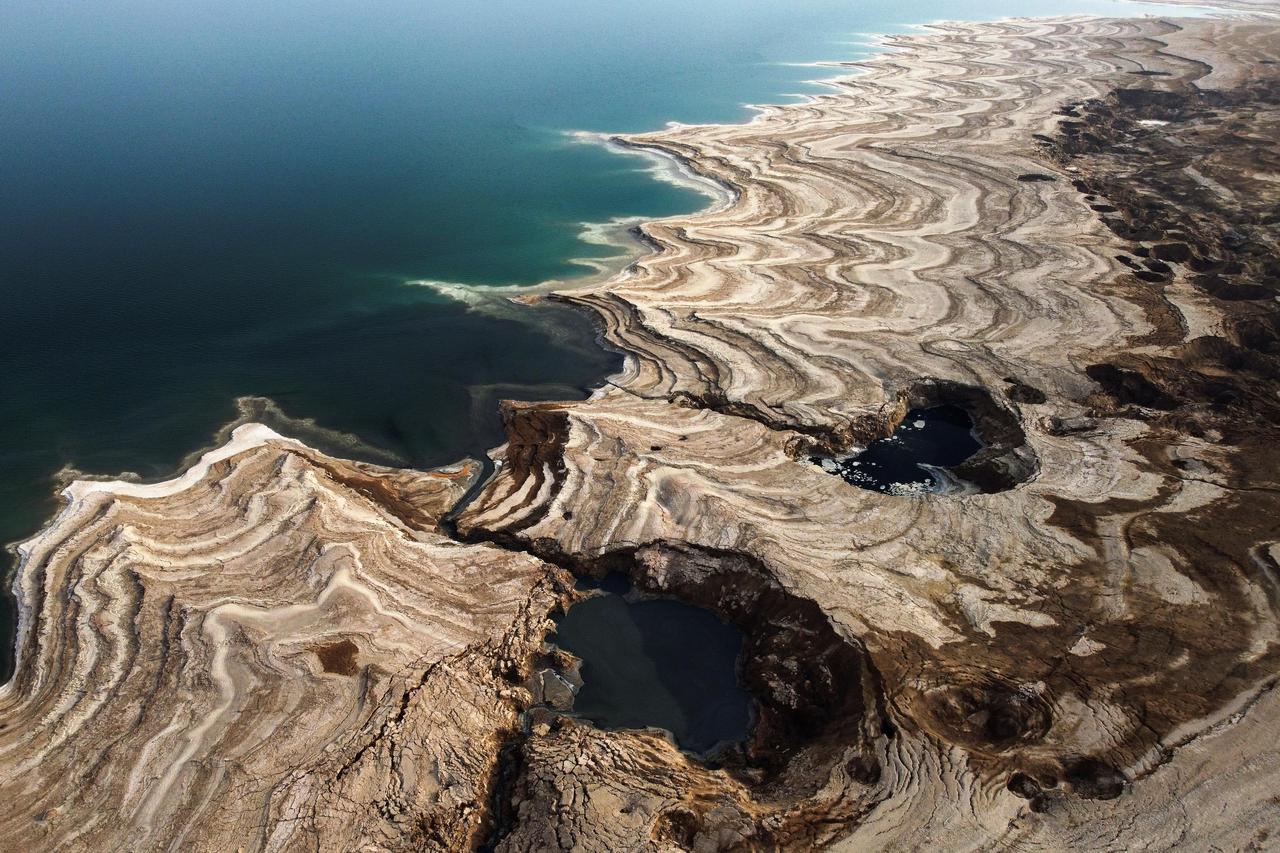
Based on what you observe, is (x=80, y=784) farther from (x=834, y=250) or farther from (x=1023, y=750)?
(x=834, y=250)

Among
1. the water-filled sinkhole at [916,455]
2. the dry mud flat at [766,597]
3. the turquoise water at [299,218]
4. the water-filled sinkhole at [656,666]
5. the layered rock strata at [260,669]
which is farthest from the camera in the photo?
the turquoise water at [299,218]

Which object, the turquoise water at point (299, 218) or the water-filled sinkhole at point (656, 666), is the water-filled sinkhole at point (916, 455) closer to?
the water-filled sinkhole at point (656, 666)

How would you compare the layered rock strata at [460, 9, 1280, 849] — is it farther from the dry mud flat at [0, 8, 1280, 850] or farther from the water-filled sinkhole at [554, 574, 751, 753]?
the water-filled sinkhole at [554, 574, 751, 753]

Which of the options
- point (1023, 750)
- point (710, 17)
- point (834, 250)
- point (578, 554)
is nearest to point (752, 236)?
point (834, 250)

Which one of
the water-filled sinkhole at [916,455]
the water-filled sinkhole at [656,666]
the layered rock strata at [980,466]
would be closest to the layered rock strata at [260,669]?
the water-filled sinkhole at [656,666]

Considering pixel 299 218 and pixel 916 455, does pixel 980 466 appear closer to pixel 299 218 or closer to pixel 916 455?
pixel 916 455

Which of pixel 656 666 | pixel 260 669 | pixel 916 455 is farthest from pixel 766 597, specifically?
pixel 260 669

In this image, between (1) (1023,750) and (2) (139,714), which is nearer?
(1) (1023,750)
